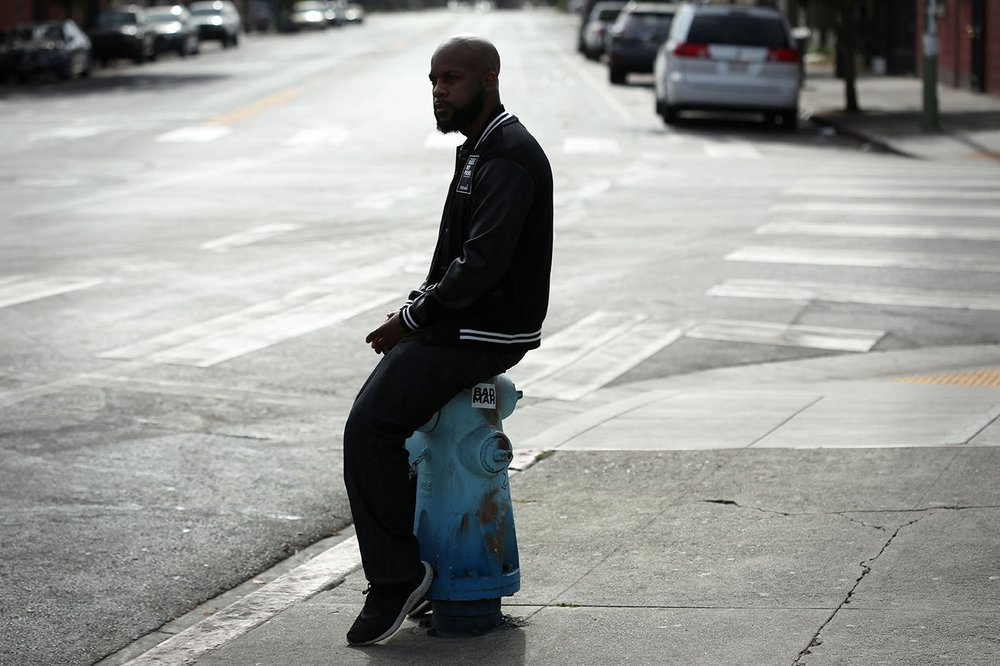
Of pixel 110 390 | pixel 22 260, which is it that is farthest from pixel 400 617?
pixel 22 260

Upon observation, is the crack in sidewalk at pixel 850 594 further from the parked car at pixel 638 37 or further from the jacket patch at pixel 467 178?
the parked car at pixel 638 37

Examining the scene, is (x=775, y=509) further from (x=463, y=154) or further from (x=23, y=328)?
(x=23, y=328)

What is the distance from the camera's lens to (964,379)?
9.02 metres

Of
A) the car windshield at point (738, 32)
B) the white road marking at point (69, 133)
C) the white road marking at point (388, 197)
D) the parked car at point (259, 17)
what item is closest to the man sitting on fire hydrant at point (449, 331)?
the white road marking at point (388, 197)

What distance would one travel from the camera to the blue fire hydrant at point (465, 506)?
16.2ft

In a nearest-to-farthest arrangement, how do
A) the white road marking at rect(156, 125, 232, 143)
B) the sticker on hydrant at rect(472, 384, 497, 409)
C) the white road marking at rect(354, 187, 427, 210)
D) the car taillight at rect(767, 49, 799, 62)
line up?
the sticker on hydrant at rect(472, 384, 497, 409)
the white road marking at rect(354, 187, 427, 210)
the white road marking at rect(156, 125, 232, 143)
the car taillight at rect(767, 49, 799, 62)

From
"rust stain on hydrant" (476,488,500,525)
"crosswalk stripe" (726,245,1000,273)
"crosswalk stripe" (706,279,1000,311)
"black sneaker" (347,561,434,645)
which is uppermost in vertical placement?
"rust stain on hydrant" (476,488,500,525)

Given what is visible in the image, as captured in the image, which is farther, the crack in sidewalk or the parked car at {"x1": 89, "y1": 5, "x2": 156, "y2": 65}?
the parked car at {"x1": 89, "y1": 5, "x2": 156, "y2": 65}

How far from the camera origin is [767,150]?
2294 centimetres

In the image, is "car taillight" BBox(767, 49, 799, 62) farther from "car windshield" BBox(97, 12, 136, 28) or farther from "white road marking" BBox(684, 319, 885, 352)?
"car windshield" BBox(97, 12, 136, 28)

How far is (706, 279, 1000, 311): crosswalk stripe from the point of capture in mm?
11445

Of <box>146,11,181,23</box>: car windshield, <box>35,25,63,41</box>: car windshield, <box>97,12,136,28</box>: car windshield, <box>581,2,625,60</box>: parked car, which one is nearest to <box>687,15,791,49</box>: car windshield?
<box>581,2,625,60</box>: parked car

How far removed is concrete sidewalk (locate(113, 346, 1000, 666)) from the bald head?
1722 mm

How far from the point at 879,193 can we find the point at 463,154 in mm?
12848
